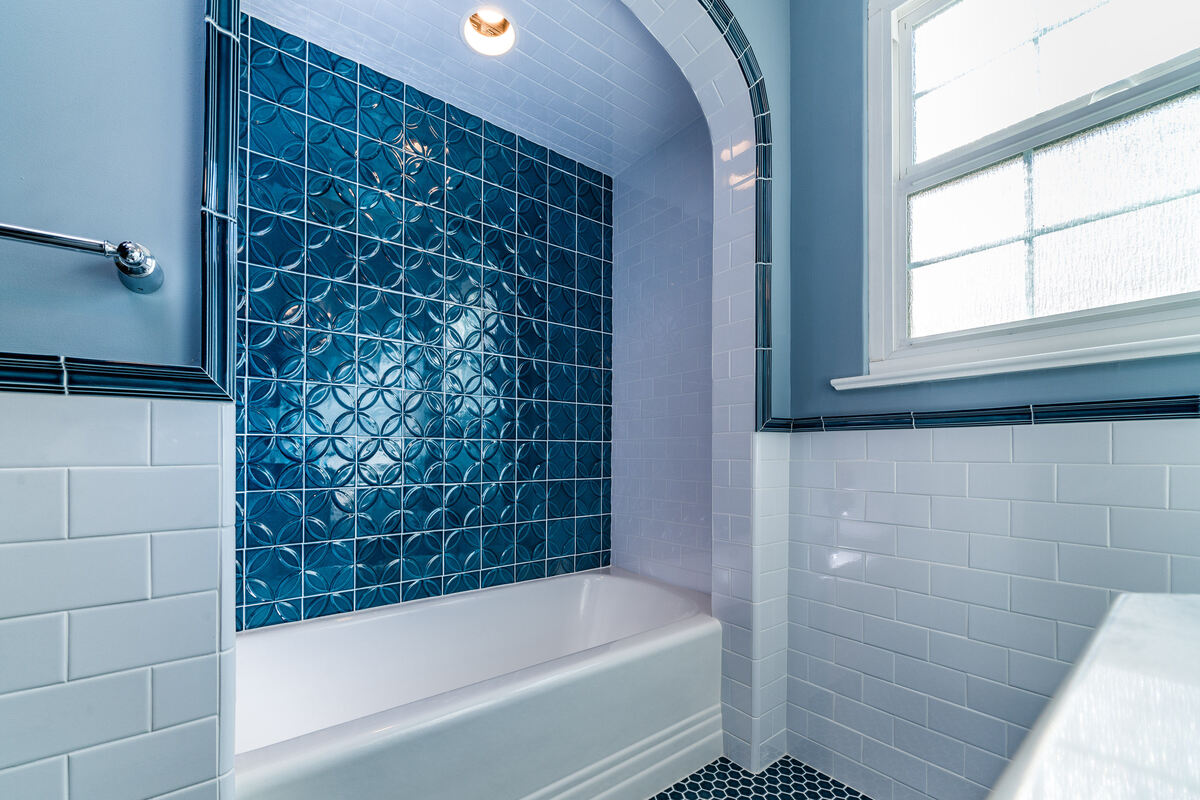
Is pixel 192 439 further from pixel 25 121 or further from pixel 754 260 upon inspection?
pixel 754 260

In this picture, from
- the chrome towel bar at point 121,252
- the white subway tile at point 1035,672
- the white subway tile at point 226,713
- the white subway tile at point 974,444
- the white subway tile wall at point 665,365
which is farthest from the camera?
the white subway tile wall at point 665,365

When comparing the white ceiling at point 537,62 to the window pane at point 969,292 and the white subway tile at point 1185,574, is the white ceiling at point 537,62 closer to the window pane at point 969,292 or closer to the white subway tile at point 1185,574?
the window pane at point 969,292

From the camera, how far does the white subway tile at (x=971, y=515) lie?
1454 mm

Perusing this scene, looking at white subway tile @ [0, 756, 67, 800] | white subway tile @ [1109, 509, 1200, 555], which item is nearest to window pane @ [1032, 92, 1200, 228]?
white subway tile @ [1109, 509, 1200, 555]

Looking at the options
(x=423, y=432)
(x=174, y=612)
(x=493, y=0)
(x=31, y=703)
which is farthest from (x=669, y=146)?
(x=31, y=703)

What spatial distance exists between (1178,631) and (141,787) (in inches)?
54.1

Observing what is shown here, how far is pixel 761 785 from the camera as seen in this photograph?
177cm

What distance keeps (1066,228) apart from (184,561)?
2054mm

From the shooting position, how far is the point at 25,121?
833 mm

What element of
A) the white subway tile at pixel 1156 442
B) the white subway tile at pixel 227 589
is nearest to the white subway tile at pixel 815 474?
the white subway tile at pixel 1156 442

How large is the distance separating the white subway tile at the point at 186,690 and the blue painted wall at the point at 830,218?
5.57 feet

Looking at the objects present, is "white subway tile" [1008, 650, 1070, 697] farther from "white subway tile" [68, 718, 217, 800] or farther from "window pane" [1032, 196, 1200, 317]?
"white subway tile" [68, 718, 217, 800]

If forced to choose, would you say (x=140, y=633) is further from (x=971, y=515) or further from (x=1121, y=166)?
(x=1121, y=166)

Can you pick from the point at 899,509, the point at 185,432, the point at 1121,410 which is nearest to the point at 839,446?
the point at 899,509
